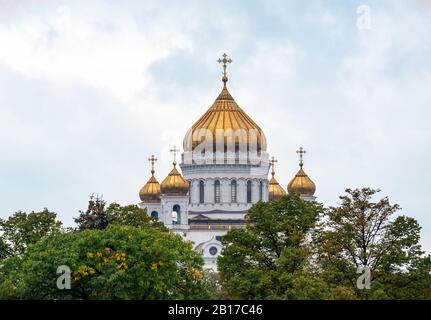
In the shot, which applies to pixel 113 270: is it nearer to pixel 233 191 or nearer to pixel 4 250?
pixel 4 250

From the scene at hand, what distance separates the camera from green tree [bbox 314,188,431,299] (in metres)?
71.6

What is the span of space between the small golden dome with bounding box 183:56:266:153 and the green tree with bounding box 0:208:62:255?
89.9 m

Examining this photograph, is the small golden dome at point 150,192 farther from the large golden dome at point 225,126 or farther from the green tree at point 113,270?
the green tree at point 113,270

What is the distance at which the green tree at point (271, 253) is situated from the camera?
71144 mm

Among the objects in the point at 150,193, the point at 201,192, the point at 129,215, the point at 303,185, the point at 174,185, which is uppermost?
the point at 201,192

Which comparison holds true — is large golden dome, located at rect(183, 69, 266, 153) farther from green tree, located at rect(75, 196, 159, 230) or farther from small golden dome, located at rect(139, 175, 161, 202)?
green tree, located at rect(75, 196, 159, 230)

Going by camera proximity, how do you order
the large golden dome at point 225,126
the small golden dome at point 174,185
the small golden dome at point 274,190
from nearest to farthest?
1. the small golden dome at point 174,185
2. the small golden dome at point 274,190
3. the large golden dome at point 225,126

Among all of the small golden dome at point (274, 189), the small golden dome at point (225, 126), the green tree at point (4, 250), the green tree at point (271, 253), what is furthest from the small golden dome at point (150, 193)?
the green tree at point (271, 253)

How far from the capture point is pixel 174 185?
164 metres

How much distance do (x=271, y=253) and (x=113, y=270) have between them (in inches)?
604

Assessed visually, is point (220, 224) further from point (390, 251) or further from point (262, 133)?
point (390, 251)

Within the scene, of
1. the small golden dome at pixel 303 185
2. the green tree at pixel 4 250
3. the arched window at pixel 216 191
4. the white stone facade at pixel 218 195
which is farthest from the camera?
the arched window at pixel 216 191

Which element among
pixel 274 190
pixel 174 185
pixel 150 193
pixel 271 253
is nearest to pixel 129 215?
Result: pixel 271 253

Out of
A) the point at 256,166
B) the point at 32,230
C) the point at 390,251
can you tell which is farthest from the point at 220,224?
the point at 390,251
